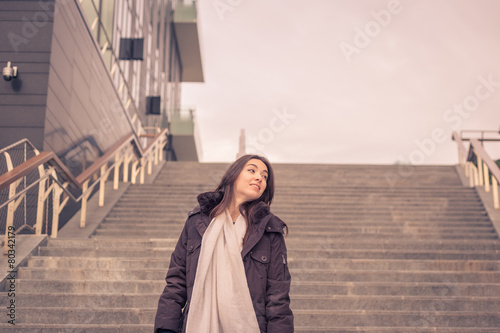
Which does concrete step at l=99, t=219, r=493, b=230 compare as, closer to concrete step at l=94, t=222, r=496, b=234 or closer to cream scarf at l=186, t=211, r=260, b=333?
concrete step at l=94, t=222, r=496, b=234

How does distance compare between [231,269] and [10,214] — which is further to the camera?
[10,214]

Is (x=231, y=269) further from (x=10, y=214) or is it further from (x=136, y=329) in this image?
(x=10, y=214)

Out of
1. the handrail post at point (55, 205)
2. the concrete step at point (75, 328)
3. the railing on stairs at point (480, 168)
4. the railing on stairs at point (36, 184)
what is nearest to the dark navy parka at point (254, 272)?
the concrete step at point (75, 328)

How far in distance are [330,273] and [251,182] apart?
299 cm

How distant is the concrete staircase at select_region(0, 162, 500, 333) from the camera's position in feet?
14.1

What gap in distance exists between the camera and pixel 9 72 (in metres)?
6.61

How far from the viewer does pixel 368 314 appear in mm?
4410

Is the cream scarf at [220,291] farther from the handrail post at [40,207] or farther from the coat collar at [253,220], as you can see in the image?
the handrail post at [40,207]

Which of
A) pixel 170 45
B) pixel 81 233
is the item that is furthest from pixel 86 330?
pixel 170 45

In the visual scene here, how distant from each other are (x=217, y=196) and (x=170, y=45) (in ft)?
65.8

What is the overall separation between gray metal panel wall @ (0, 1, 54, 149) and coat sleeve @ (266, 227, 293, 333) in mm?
5111

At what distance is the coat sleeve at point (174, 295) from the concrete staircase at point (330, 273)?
1.96 metres

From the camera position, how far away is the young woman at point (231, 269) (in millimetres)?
2127

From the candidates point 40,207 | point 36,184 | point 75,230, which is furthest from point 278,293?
point 75,230
